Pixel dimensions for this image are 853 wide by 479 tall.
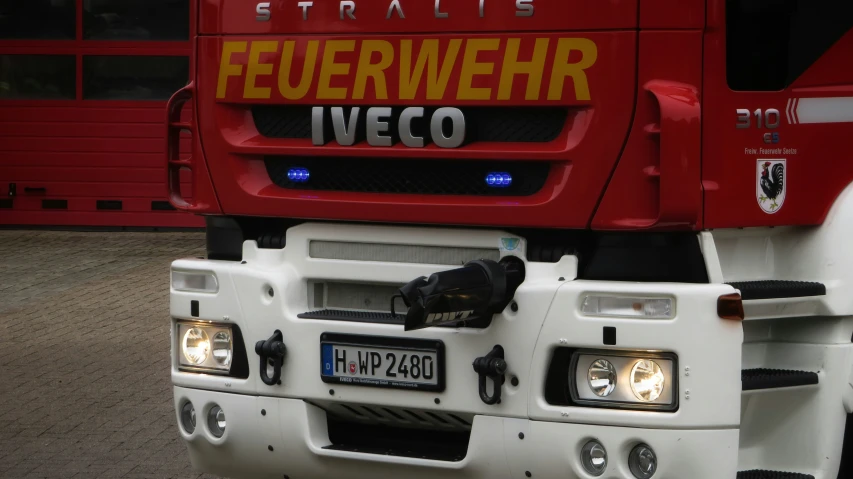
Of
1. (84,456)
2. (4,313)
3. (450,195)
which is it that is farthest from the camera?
(4,313)

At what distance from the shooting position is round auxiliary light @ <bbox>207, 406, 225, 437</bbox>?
595 cm

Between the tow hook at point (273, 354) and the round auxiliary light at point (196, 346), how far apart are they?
1.17 feet

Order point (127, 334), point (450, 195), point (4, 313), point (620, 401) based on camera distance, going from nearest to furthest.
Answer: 1. point (620, 401)
2. point (450, 195)
3. point (127, 334)
4. point (4, 313)

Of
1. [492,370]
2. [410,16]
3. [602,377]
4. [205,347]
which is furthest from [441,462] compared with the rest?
[410,16]

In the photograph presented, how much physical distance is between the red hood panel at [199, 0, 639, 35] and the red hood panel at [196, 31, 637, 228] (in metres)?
0.03

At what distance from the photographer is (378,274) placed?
18.4 ft

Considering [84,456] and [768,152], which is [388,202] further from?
[84,456]

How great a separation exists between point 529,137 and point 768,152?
827mm

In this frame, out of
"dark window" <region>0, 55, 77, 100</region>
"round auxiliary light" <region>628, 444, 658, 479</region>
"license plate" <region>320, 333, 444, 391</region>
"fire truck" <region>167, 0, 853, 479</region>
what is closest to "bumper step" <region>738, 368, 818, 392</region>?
"fire truck" <region>167, 0, 853, 479</region>

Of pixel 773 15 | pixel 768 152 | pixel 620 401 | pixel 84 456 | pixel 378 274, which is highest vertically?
pixel 773 15

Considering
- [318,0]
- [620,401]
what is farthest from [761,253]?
[318,0]

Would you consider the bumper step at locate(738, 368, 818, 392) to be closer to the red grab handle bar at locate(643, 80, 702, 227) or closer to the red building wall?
the red grab handle bar at locate(643, 80, 702, 227)

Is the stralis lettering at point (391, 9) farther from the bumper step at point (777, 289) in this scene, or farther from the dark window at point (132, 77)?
the dark window at point (132, 77)

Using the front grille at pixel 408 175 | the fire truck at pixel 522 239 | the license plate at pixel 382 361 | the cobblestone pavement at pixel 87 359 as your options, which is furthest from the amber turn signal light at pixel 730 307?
the cobblestone pavement at pixel 87 359
